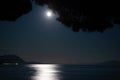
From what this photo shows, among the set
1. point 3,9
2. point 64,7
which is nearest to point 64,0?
point 64,7

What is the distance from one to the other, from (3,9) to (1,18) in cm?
65

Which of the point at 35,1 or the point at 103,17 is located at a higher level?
the point at 35,1

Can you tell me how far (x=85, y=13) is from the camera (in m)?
12.5

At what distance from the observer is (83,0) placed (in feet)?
39.0

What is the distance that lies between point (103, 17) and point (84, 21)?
0.94m

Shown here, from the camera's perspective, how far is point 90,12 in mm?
12234

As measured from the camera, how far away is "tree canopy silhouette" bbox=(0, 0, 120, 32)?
38.9ft

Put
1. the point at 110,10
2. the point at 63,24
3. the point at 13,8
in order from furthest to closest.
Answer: the point at 63,24 → the point at 13,8 → the point at 110,10

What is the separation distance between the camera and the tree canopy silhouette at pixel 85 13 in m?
11.9

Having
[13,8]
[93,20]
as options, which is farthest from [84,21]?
[13,8]

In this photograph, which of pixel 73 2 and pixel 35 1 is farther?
pixel 35 1

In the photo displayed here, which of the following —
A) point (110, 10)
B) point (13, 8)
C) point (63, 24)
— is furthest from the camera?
point (63, 24)

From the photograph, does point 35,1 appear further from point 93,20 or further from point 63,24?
point 93,20

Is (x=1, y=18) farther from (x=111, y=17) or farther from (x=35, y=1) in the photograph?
(x=111, y=17)
